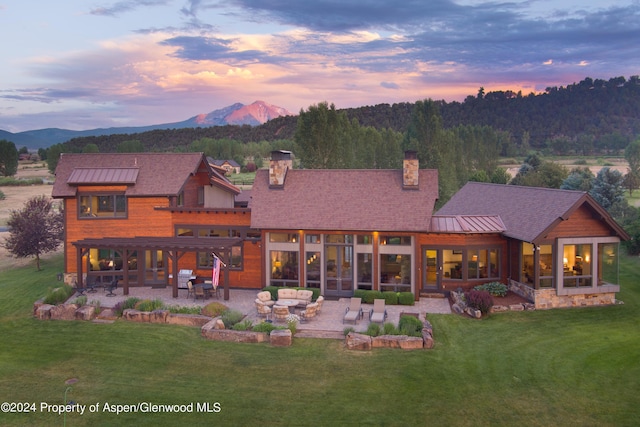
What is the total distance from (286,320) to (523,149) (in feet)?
404

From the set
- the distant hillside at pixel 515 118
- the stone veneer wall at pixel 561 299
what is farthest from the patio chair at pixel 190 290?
the distant hillside at pixel 515 118

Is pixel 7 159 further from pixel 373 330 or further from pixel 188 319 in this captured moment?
pixel 373 330

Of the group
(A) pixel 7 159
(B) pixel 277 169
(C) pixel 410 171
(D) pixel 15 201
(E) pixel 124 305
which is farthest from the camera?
(A) pixel 7 159

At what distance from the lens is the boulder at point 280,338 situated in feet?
56.1

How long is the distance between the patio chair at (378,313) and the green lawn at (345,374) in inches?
79.4

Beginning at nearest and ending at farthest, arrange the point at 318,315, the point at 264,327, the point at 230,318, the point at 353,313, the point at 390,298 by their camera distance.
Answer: the point at 264,327 → the point at 230,318 → the point at 353,313 → the point at 318,315 → the point at 390,298

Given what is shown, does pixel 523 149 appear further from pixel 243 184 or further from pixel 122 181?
pixel 122 181

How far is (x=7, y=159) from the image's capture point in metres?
115

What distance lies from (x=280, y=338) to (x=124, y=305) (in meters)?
7.41

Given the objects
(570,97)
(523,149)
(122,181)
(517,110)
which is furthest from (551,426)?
(570,97)

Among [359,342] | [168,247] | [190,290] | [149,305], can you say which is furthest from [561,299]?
[168,247]

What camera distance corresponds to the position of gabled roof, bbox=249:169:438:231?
899 inches

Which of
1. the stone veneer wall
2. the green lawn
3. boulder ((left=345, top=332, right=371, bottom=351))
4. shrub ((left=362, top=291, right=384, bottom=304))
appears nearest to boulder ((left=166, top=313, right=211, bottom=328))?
the green lawn

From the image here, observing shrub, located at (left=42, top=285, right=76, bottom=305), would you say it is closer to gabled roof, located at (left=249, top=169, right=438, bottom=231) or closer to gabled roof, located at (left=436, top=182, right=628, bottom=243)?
gabled roof, located at (left=249, top=169, right=438, bottom=231)
